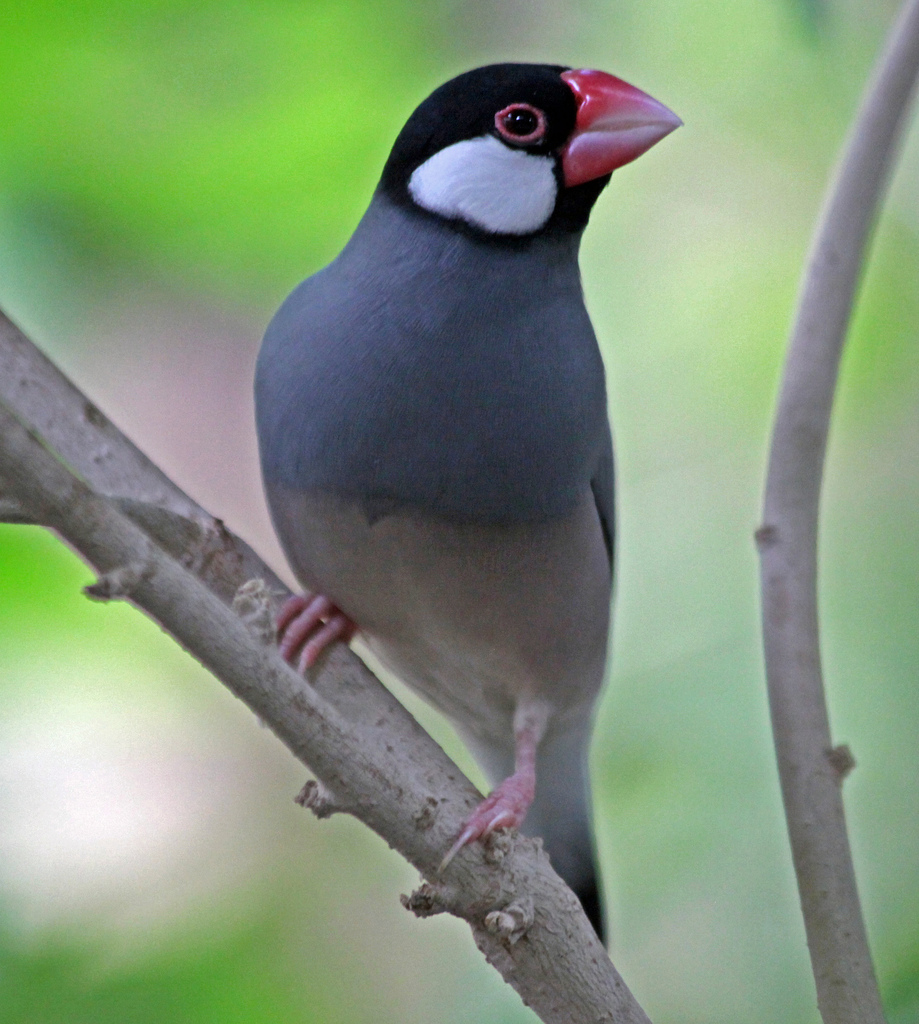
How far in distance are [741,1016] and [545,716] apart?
51cm

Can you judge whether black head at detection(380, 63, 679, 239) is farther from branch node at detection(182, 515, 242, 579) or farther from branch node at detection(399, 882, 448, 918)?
branch node at detection(399, 882, 448, 918)

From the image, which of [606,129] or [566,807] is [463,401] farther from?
[566,807]

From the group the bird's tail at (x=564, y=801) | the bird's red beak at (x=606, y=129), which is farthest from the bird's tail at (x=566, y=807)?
the bird's red beak at (x=606, y=129)

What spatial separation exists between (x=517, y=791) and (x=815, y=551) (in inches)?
12.3

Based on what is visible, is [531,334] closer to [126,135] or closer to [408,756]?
[408,756]

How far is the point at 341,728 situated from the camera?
2.10ft

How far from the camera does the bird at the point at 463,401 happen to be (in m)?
0.86

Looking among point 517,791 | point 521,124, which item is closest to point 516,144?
point 521,124

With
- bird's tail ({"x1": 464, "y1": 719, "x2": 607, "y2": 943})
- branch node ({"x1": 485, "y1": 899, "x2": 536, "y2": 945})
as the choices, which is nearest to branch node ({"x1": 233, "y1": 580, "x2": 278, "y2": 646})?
branch node ({"x1": 485, "y1": 899, "x2": 536, "y2": 945})

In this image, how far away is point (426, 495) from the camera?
858mm

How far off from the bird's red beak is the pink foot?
0.49m

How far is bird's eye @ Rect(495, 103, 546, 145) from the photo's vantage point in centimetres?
92

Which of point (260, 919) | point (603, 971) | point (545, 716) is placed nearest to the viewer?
point (603, 971)

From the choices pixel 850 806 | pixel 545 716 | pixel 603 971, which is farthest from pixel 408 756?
pixel 850 806
